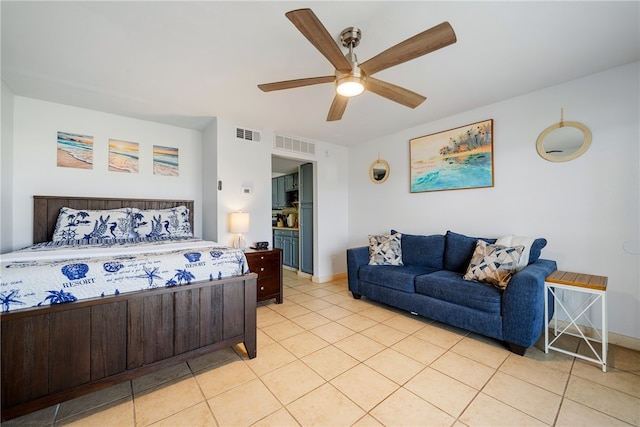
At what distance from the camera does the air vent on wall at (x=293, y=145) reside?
13.2 ft

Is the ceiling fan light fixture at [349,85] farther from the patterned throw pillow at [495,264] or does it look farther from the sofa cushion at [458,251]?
the sofa cushion at [458,251]

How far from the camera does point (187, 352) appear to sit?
1.88 m

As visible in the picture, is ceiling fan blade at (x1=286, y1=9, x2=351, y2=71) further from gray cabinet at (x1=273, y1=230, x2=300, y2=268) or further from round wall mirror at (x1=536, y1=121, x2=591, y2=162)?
gray cabinet at (x1=273, y1=230, x2=300, y2=268)

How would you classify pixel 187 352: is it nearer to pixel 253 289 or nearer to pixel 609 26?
pixel 253 289

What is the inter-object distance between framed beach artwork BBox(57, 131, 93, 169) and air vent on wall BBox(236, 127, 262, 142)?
1800 millimetres

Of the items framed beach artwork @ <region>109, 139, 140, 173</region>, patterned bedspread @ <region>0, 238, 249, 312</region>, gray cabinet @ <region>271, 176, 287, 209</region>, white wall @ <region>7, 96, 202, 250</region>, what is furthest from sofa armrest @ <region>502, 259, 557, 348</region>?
gray cabinet @ <region>271, 176, 287, 209</region>

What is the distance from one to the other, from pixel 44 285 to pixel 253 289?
4.19 ft

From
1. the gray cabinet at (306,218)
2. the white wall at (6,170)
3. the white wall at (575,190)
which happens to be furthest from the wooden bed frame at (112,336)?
the white wall at (575,190)

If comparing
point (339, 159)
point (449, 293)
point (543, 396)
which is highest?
point (339, 159)

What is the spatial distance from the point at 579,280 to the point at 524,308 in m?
0.54

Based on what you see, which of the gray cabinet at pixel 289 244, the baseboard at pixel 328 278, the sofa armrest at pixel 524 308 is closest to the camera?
the sofa armrest at pixel 524 308

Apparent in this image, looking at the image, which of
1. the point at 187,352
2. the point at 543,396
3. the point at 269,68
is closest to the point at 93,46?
the point at 269,68

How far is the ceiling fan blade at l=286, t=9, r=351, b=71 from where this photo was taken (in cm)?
126

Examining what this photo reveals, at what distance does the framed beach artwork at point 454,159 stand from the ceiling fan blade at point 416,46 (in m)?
2.10
